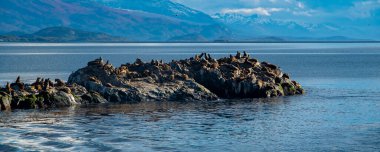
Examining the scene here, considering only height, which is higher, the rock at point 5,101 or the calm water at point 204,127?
the rock at point 5,101

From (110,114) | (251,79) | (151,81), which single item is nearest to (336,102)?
(251,79)

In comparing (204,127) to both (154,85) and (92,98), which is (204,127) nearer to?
(92,98)

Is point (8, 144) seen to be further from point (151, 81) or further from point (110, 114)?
point (151, 81)

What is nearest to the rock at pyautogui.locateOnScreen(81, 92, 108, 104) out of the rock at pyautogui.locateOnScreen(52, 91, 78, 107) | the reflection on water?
the rock at pyautogui.locateOnScreen(52, 91, 78, 107)

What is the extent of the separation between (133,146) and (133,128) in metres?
6.47

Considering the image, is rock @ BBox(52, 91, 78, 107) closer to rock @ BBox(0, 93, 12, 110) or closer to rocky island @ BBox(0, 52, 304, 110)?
rocky island @ BBox(0, 52, 304, 110)

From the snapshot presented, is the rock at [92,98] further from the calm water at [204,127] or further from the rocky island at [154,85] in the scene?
the calm water at [204,127]

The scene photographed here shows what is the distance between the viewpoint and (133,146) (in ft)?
117

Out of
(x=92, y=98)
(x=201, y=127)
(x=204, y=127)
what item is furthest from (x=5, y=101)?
(x=204, y=127)

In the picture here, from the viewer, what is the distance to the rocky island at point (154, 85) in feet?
180

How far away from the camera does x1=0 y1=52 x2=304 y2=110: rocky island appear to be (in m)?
54.8

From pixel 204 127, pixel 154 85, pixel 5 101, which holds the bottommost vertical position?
pixel 204 127

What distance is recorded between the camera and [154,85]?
2402 inches

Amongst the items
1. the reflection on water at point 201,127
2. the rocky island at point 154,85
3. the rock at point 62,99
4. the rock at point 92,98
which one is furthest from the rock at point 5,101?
the rock at point 92,98
